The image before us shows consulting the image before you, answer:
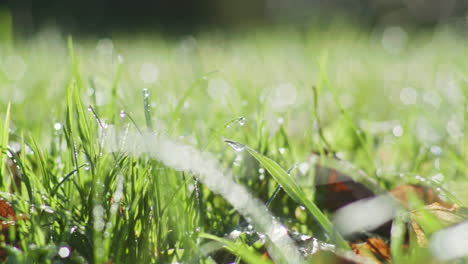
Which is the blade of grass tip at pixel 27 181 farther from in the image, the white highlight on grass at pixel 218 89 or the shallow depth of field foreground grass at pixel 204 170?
the white highlight on grass at pixel 218 89

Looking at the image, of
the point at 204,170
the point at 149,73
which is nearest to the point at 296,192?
the point at 204,170

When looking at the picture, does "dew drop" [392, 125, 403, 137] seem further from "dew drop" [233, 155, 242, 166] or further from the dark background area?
the dark background area

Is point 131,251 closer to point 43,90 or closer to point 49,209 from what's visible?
point 49,209

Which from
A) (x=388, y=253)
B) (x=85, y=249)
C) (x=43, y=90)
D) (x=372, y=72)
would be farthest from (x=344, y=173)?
A: (x=372, y=72)

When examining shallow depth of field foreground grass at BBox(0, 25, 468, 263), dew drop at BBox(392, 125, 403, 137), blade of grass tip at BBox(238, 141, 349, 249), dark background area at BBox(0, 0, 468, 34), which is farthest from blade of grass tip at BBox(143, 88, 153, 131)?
dark background area at BBox(0, 0, 468, 34)

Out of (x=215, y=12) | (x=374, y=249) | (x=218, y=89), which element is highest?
(x=215, y=12)

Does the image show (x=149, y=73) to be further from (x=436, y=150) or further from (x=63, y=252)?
(x=63, y=252)
